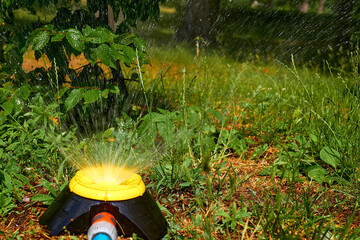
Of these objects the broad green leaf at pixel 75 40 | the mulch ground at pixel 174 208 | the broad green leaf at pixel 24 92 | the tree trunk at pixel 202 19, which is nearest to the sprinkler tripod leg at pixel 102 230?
the mulch ground at pixel 174 208

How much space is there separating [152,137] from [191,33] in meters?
7.32

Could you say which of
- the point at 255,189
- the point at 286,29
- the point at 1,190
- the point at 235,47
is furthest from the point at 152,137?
the point at 286,29

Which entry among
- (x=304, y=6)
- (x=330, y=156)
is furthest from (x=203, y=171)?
(x=304, y=6)

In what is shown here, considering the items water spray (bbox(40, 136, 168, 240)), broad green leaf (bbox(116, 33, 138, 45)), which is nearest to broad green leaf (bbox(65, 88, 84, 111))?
broad green leaf (bbox(116, 33, 138, 45))

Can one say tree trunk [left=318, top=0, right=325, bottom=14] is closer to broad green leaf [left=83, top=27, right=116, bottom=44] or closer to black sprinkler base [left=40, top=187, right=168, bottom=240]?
broad green leaf [left=83, top=27, right=116, bottom=44]

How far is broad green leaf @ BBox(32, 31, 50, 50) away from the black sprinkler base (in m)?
0.74

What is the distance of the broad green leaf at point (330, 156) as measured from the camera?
192cm

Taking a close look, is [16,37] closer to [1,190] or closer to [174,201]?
[1,190]

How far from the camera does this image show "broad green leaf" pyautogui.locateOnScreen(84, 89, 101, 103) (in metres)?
1.96

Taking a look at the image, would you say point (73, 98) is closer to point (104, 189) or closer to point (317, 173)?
point (104, 189)

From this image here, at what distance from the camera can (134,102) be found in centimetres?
302

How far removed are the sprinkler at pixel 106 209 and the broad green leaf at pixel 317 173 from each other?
876 millimetres

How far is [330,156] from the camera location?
196cm

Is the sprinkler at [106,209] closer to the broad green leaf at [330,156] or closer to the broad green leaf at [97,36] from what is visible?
the broad green leaf at [97,36]
